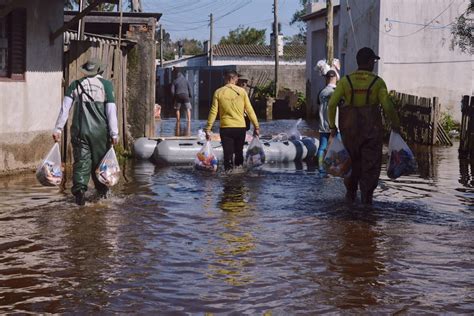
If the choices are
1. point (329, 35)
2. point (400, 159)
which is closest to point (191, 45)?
point (329, 35)

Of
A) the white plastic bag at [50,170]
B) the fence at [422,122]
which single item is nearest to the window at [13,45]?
the white plastic bag at [50,170]

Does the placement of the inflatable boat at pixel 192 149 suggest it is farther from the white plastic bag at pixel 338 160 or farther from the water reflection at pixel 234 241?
the white plastic bag at pixel 338 160

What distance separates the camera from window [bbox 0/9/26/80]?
42.7ft

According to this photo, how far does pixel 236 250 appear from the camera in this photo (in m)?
7.79

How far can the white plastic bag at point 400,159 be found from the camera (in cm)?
1049

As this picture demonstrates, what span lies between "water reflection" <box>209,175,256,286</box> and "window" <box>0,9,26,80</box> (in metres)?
3.82

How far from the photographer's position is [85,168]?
9969 millimetres

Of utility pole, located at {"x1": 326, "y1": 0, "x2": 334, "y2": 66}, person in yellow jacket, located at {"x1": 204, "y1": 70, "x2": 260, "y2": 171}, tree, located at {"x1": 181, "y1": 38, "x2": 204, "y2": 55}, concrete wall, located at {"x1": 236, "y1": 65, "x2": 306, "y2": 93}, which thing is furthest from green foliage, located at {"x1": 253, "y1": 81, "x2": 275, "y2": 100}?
tree, located at {"x1": 181, "y1": 38, "x2": 204, "y2": 55}

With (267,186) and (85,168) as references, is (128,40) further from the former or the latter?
(85,168)

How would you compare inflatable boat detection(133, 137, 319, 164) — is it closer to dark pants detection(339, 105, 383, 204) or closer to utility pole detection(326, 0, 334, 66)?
dark pants detection(339, 105, 383, 204)

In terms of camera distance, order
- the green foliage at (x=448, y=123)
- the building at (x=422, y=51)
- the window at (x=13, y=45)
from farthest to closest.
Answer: the building at (x=422, y=51), the green foliage at (x=448, y=123), the window at (x=13, y=45)

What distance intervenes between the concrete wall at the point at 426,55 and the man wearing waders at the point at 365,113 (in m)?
16.1

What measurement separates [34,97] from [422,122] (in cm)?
995

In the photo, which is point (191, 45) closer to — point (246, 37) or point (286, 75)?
point (246, 37)
